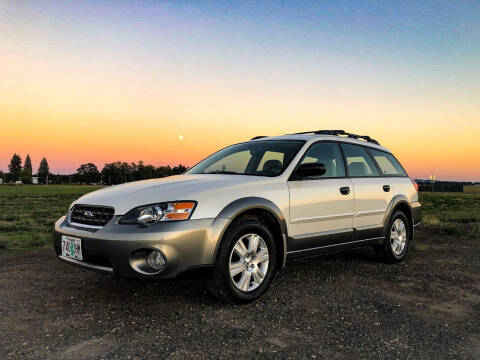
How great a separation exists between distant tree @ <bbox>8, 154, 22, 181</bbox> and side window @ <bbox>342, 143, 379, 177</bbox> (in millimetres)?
198750

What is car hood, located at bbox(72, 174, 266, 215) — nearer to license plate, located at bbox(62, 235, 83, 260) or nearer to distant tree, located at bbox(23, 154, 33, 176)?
license plate, located at bbox(62, 235, 83, 260)

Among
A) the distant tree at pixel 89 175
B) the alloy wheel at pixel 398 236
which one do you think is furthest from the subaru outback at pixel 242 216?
the distant tree at pixel 89 175

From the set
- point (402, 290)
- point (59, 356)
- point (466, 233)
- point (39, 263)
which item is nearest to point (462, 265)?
point (402, 290)

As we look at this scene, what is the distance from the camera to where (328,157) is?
17.4 ft

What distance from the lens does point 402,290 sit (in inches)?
183

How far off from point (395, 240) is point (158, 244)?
150 inches

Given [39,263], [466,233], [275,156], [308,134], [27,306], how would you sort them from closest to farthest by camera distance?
[27,306]
[275,156]
[308,134]
[39,263]
[466,233]

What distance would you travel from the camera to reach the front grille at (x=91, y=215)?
3900 mm

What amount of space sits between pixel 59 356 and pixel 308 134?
3.73m

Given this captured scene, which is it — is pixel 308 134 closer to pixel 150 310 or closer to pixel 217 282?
pixel 217 282

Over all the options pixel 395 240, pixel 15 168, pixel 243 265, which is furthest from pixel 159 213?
pixel 15 168

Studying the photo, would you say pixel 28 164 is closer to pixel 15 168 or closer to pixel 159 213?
pixel 15 168

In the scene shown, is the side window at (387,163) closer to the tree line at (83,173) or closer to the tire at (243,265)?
the tire at (243,265)

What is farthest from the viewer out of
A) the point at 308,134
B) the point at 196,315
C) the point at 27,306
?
the point at 308,134
